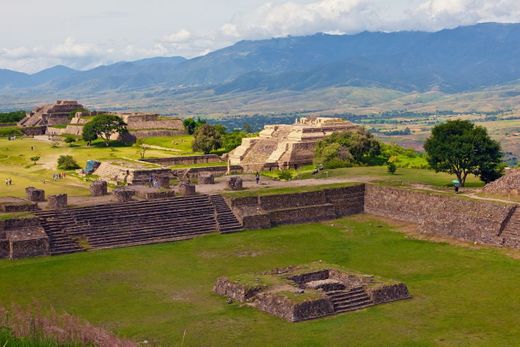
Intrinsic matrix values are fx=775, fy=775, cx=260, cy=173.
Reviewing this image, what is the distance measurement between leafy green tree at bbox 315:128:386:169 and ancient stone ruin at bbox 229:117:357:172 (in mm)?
1493

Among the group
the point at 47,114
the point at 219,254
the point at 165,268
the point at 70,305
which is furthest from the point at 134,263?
the point at 47,114

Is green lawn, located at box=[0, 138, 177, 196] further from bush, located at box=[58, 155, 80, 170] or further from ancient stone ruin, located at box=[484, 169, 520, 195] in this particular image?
ancient stone ruin, located at box=[484, 169, 520, 195]

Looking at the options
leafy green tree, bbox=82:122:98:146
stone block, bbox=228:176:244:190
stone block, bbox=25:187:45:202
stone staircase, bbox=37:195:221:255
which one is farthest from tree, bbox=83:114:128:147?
stone staircase, bbox=37:195:221:255

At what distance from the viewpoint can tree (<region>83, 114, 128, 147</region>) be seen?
77.1 metres

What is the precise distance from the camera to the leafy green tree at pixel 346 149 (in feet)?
200

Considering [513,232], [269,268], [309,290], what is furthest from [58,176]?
[513,232]

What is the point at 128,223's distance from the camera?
134 ft

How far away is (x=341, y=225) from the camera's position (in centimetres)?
4484

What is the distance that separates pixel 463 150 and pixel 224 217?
1579 centimetres

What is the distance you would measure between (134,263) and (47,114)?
70.5 metres

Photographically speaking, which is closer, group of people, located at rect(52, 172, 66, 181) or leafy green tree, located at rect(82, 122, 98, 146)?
group of people, located at rect(52, 172, 66, 181)

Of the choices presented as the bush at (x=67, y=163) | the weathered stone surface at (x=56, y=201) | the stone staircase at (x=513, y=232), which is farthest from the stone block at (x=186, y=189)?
the bush at (x=67, y=163)

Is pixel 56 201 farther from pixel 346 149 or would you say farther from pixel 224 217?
pixel 346 149

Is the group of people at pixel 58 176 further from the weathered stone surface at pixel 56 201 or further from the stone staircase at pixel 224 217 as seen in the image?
the stone staircase at pixel 224 217
